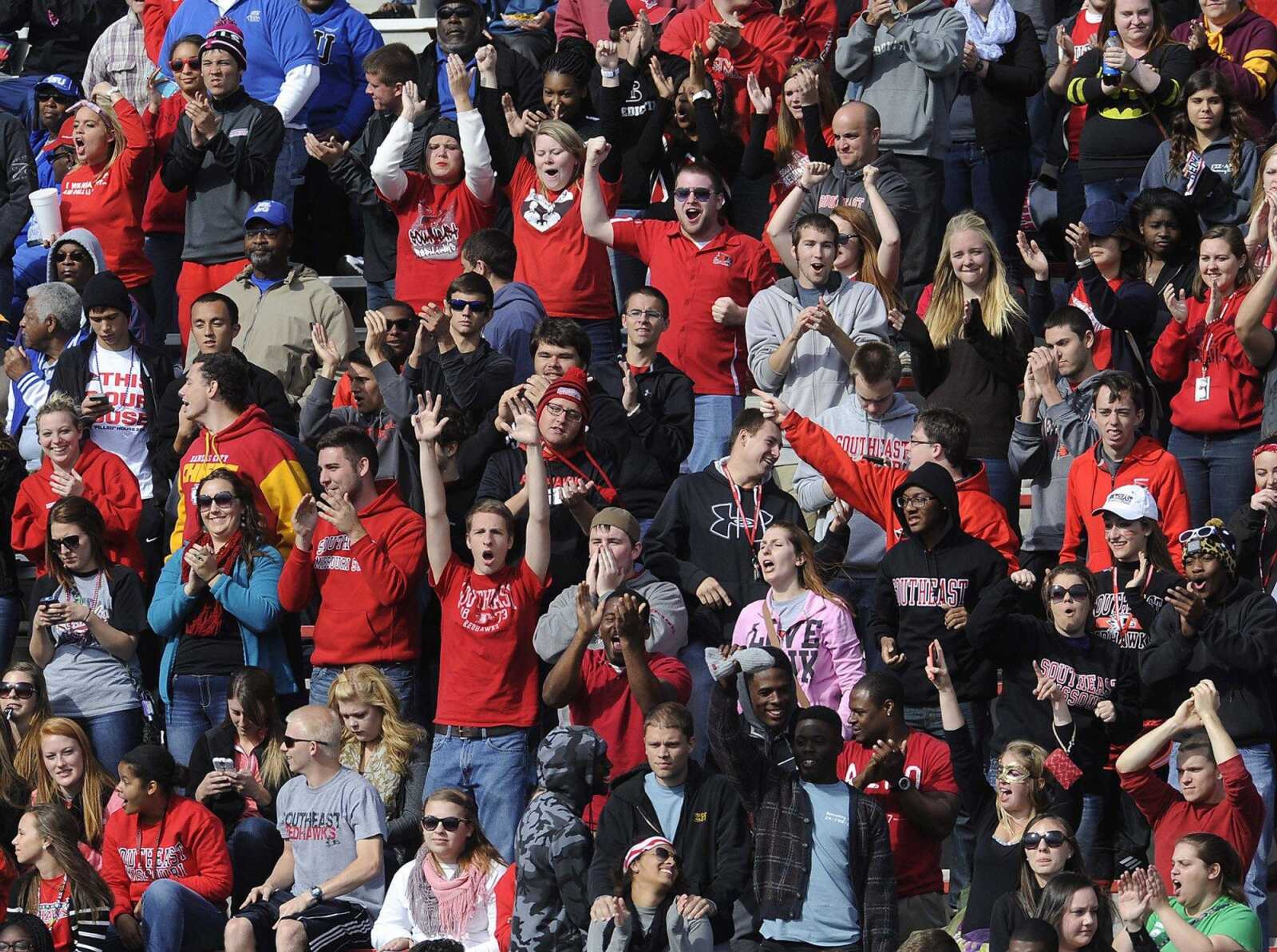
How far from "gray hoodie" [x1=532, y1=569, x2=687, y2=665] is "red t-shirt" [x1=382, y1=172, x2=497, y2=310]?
309cm

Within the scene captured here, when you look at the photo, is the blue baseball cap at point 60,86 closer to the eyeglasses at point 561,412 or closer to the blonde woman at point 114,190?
the blonde woman at point 114,190

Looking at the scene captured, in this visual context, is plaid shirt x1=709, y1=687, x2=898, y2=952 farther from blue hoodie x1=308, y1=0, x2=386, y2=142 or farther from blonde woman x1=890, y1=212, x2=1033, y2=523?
blue hoodie x1=308, y1=0, x2=386, y2=142

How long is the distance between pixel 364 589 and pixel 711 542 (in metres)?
1.52

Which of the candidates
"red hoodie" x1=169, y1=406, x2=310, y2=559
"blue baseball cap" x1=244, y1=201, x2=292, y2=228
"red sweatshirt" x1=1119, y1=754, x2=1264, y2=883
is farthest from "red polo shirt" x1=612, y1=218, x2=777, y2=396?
"red sweatshirt" x1=1119, y1=754, x2=1264, y2=883

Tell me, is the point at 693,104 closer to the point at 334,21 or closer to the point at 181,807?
the point at 334,21

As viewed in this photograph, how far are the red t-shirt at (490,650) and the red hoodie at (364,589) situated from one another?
0.29m

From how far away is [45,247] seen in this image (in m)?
13.3

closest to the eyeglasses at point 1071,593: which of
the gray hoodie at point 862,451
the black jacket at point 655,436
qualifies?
the gray hoodie at point 862,451

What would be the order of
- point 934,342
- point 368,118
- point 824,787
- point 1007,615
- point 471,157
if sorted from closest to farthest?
1. point 824,787
2. point 1007,615
3. point 934,342
4. point 471,157
5. point 368,118

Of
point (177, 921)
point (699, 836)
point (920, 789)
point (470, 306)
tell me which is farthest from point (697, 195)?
point (177, 921)

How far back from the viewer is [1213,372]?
11203mm

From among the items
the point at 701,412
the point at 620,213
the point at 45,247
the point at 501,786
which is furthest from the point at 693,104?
the point at 501,786

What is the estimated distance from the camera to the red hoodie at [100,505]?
37.3 ft

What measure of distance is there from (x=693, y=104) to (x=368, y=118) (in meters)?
2.12
